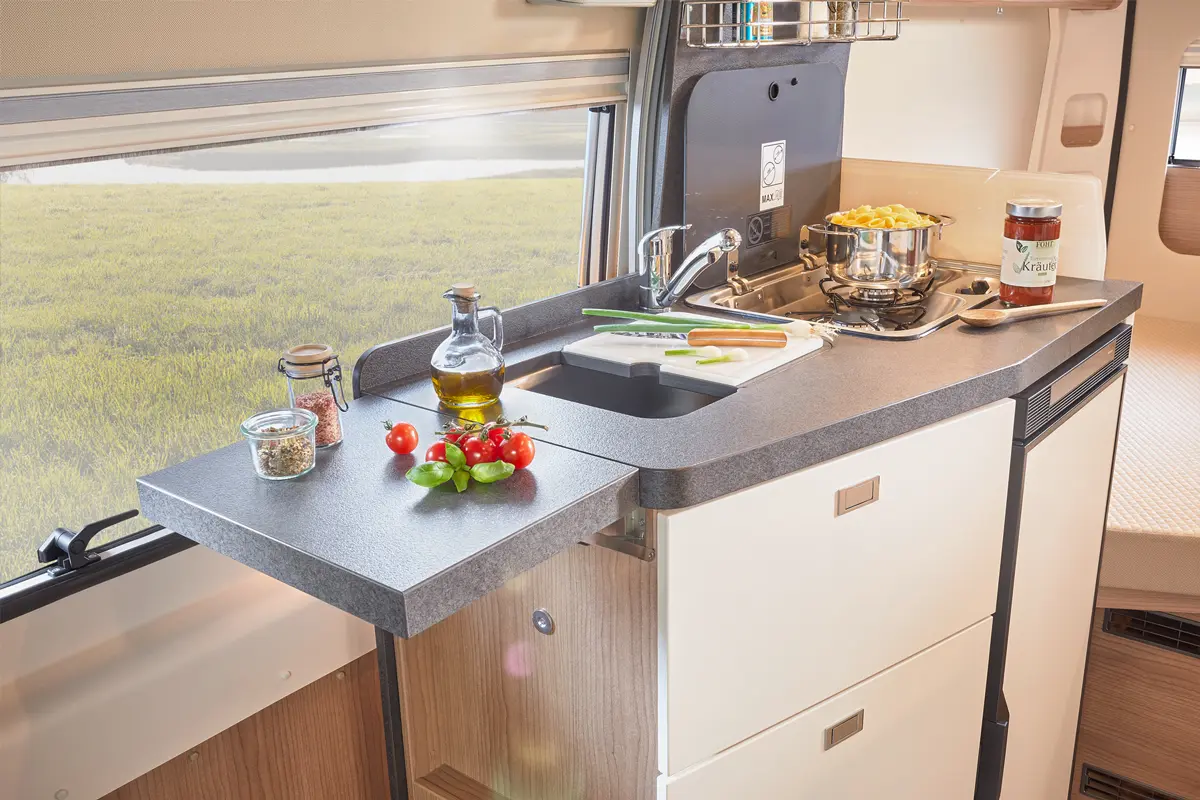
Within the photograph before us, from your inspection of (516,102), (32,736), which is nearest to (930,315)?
(516,102)

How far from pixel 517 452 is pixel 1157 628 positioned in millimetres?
1567

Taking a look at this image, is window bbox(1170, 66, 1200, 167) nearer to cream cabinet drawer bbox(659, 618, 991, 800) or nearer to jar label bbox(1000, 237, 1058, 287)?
jar label bbox(1000, 237, 1058, 287)

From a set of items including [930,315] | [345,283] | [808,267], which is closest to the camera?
[345,283]

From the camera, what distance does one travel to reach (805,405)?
1501 mm

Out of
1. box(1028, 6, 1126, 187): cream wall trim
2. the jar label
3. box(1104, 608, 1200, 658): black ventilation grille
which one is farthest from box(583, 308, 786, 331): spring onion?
box(1028, 6, 1126, 187): cream wall trim

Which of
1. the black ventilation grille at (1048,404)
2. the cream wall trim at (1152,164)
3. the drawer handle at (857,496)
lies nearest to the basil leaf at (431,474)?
the drawer handle at (857,496)

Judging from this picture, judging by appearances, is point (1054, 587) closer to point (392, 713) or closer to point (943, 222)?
point (943, 222)

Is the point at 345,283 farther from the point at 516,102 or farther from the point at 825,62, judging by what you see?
the point at 825,62

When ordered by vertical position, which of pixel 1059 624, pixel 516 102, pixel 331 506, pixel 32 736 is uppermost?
pixel 516 102

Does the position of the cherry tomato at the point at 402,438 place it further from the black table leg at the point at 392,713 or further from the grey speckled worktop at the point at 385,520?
the black table leg at the point at 392,713

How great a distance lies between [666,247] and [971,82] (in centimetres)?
166

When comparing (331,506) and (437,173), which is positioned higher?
(437,173)

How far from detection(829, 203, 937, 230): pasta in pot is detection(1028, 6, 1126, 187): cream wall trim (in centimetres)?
136

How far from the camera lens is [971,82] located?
313 cm
